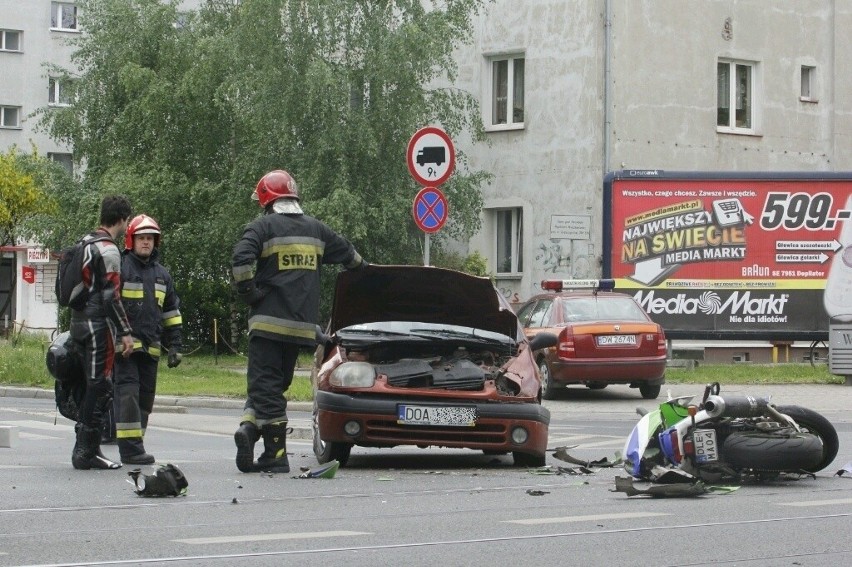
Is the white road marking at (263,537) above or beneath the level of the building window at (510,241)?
beneath

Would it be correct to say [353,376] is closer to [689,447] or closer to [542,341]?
[542,341]

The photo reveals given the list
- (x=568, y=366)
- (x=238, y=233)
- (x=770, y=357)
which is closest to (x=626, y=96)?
(x=770, y=357)

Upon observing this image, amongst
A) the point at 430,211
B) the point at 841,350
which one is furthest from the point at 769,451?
the point at 841,350

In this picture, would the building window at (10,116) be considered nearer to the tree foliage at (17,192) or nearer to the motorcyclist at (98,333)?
the tree foliage at (17,192)

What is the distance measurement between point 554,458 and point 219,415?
745 centimetres

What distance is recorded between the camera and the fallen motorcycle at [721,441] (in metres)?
10.0

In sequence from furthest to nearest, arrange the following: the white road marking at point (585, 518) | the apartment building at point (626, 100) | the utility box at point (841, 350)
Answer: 1. the apartment building at point (626, 100)
2. the utility box at point (841, 350)
3. the white road marking at point (585, 518)

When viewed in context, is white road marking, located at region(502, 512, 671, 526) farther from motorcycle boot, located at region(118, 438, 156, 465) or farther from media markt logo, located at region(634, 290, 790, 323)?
media markt logo, located at region(634, 290, 790, 323)

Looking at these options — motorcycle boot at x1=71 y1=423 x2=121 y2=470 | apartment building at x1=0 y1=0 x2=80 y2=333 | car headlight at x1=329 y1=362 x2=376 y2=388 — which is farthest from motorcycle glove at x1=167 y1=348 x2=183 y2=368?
apartment building at x1=0 y1=0 x2=80 y2=333

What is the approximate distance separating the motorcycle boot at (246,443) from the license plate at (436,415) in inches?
39.3

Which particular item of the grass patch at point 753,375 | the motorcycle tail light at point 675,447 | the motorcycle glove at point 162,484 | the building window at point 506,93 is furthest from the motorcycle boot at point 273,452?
the building window at point 506,93

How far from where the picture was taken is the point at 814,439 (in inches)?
404

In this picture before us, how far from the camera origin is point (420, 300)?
471 inches

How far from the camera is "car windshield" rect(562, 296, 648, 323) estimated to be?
2209 centimetres
